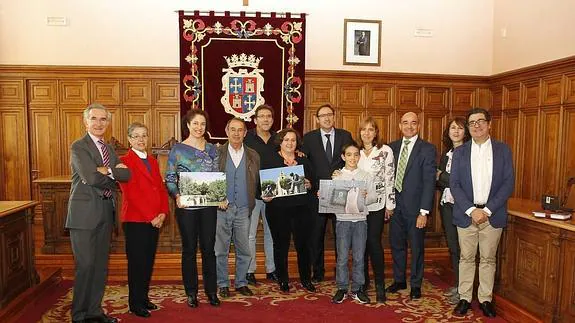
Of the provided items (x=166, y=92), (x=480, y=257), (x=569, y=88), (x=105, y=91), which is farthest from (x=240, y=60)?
(x=480, y=257)

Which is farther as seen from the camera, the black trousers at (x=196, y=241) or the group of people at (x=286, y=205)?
the black trousers at (x=196, y=241)

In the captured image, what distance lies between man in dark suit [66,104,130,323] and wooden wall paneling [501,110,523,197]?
16.5 feet

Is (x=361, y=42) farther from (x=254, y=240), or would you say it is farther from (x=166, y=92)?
(x=254, y=240)

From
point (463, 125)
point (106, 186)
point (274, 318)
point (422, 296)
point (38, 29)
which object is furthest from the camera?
point (38, 29)

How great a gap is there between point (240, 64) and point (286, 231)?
333 centimetres

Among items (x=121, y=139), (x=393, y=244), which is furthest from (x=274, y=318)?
(x=121, y=139)

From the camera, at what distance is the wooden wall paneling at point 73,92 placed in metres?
6.63

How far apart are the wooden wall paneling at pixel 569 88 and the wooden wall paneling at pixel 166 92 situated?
16.7 ft

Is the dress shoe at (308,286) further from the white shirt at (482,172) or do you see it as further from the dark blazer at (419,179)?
the white shirt at (482,172)

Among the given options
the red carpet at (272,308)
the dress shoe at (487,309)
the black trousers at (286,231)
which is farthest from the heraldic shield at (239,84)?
the dress shoe at (487,309)

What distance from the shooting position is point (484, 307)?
3.74 meters

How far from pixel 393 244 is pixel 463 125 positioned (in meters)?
1.28

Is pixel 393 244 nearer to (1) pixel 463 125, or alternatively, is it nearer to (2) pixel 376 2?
(1) pixel 463 125

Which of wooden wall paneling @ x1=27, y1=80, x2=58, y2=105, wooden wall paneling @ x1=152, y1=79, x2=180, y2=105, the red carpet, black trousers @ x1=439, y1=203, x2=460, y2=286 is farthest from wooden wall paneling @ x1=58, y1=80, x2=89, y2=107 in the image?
black trousers @ x1=439, y1=203, x2=460, y2=286
